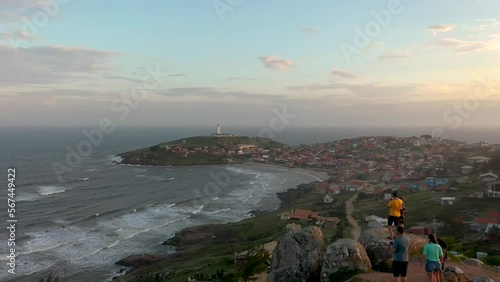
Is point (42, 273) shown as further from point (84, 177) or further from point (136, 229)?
point (84, 177)

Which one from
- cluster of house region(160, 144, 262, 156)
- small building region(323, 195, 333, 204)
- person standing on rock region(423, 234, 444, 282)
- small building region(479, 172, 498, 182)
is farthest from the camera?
cluster of house region(160, 144, 262, 156)

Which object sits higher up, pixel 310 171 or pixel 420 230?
pixel 420 230

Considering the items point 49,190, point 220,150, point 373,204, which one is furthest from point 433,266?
point 220,150

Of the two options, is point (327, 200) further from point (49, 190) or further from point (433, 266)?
point (433, 266)

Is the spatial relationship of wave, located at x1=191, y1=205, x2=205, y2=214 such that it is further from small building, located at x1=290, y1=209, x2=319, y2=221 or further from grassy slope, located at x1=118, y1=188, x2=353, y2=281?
small building, located at x1=290, y1=209, x2=319, y2=221

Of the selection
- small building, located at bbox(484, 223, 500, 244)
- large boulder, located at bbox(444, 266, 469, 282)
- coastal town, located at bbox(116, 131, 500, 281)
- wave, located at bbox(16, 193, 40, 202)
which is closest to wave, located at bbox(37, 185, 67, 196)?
wave, located at bbox(16, 193, 40, 202)
